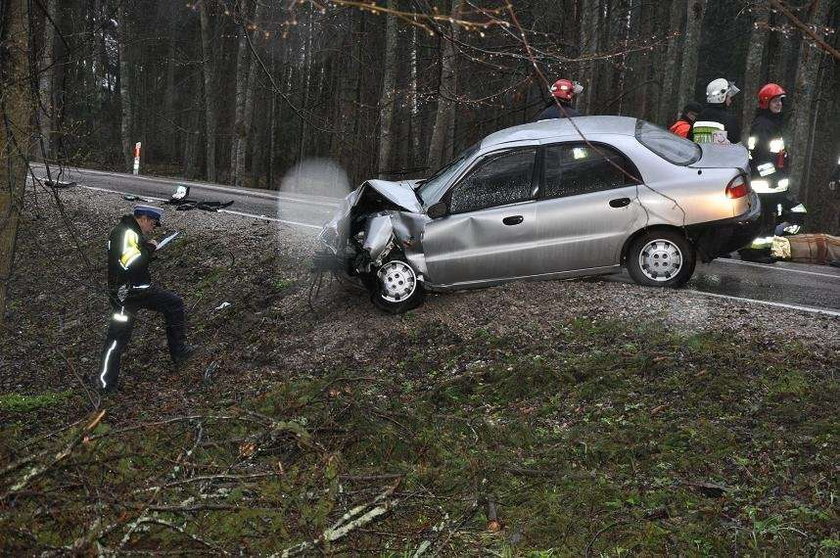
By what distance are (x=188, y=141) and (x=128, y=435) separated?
31.0m

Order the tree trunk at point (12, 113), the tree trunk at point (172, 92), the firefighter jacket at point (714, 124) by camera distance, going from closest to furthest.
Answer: the tree trunk at point (12, 113) < the firefighter jacket at point (714, 124) < the tree trunk at point (172, 92)

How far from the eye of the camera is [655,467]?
607 centimetres

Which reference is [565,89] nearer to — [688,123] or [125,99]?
[688,123]

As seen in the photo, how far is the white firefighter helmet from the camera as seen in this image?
11.2 metres

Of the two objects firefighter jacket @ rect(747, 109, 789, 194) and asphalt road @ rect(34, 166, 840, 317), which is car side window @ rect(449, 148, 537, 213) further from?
firefighter jacket @ rect(747, 109, 789, 194)

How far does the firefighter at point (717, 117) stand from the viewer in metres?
11.1

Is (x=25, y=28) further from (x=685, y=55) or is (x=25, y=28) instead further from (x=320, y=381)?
(x=685, y=55)

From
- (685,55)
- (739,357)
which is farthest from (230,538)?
(685,55)

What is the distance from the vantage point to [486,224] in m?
9.16

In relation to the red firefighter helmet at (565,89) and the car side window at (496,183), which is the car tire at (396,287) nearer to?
the car side window at (496,183)

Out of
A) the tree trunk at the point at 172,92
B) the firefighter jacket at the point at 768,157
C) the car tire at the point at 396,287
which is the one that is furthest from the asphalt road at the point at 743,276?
the tree trunk at the point at 172,92

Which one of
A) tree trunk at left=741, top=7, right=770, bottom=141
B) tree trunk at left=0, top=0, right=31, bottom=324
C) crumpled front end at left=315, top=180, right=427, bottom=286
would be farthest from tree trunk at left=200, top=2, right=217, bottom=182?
tree trunk at left=0, top=0, right=31, bottom=324

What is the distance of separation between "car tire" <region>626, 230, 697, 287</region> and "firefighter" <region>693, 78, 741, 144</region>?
2.52 m

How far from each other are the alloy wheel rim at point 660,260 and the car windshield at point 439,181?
213 centimetres
